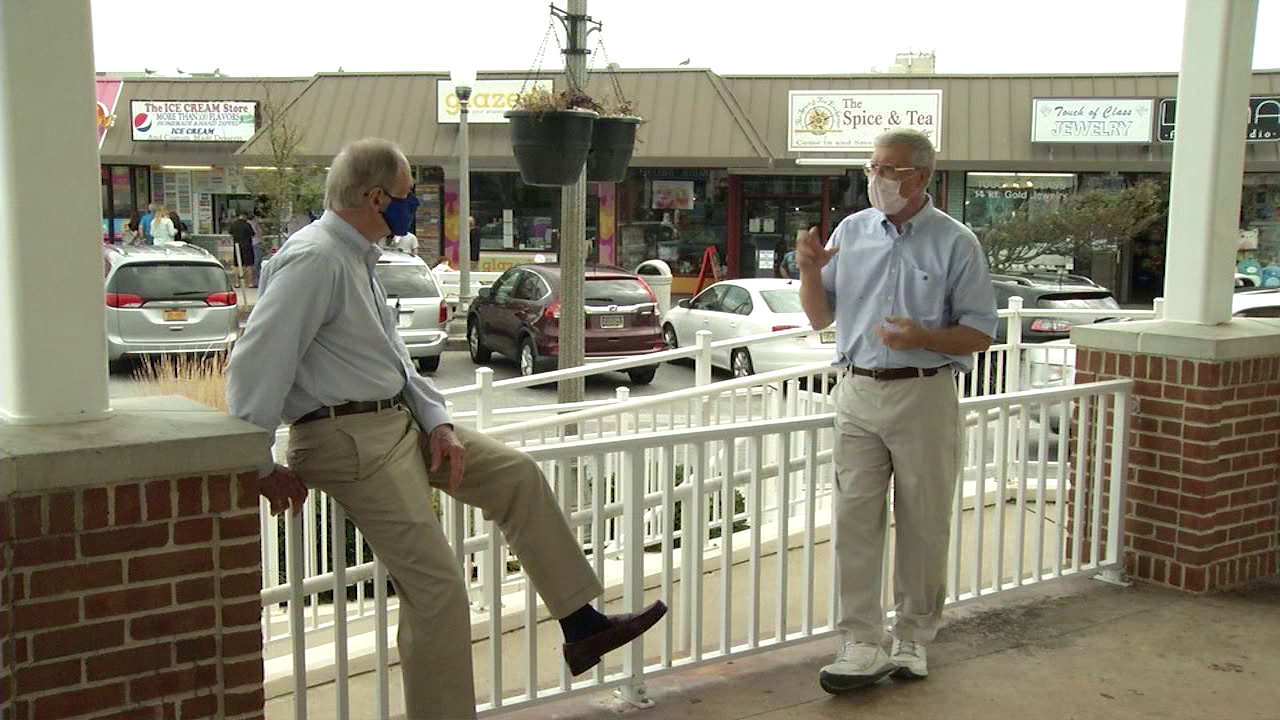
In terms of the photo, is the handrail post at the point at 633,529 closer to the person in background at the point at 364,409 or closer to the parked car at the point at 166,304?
the person in background at the point at 364,409

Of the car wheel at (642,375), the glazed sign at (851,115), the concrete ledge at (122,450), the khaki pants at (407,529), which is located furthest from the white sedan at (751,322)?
the concrete ledge at (122,450)

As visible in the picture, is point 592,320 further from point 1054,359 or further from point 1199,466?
point 1199,466

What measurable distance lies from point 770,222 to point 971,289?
2387 centimetres

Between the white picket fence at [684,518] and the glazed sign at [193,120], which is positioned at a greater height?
the glazed sign at [193,120]

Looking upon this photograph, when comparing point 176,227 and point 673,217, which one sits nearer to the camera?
point 176,227

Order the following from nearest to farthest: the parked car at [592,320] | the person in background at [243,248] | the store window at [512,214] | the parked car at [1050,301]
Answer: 1. the parked car at [1050,301]
2. the parked car at [592,320]
3. the person in background at [243,248]
4. the store window at [512,214]

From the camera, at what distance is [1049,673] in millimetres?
4523

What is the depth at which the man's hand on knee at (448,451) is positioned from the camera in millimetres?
3512

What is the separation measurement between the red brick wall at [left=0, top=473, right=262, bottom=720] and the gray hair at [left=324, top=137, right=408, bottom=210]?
2.60ft

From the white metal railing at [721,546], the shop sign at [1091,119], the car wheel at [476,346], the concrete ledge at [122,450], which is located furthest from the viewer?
the shop sign at [1091,119]

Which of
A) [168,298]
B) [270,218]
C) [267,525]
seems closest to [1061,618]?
[267,525]

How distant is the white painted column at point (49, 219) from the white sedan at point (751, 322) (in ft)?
37.2

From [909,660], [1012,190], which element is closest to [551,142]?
[909,660]

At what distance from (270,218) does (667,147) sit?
7.78 m
